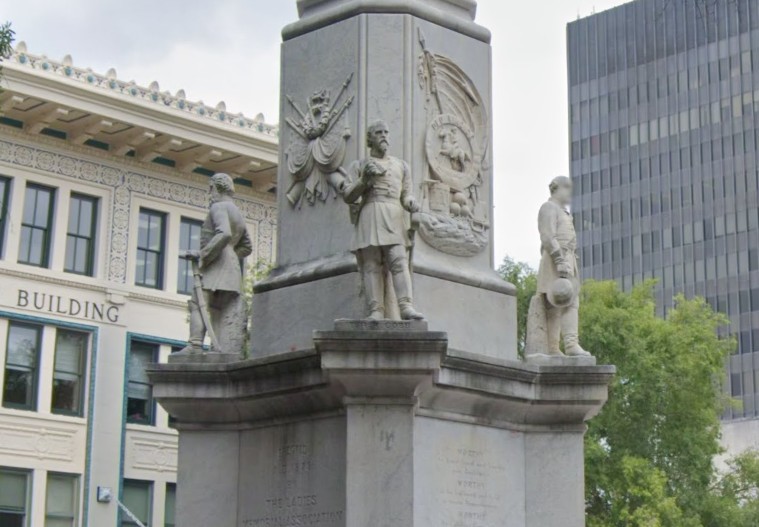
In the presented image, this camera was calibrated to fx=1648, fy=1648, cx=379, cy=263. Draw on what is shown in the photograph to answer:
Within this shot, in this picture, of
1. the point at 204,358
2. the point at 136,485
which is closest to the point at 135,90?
the point at 136,485

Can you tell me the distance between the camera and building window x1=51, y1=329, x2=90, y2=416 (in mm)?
37688

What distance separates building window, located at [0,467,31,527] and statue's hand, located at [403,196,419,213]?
23860 mm

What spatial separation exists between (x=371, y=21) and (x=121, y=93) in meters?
24.0

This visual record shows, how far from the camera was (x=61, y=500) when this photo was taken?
37.2 m

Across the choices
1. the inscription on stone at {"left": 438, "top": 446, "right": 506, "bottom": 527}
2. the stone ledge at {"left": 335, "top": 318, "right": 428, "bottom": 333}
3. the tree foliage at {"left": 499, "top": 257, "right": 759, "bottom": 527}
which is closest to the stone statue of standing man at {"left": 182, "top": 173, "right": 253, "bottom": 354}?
the stone ledge at {"left": 335, "top": 318, "right": 428, "bottom": 333}

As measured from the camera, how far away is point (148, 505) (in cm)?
3841

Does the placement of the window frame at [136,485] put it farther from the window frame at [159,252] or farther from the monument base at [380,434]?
the monument base at [380,434]

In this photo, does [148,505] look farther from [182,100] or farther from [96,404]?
[182,100]

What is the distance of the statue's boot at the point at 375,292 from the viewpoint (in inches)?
553

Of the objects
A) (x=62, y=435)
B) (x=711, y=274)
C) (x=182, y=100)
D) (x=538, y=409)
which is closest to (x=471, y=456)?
(x=538, y=409)

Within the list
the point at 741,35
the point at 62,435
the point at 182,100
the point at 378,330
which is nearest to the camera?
the point at 378,330

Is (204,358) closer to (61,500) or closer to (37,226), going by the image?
(61,500)

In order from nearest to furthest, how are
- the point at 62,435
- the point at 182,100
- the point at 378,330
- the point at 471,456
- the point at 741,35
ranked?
the point at 378,330
the point at 471,456
the point at 62,435
the point at 182,100
the point at 741,35

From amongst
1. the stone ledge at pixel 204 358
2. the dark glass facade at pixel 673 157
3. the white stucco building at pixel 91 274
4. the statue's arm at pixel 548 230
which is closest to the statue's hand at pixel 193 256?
the stone ledge at pixel 204 358
